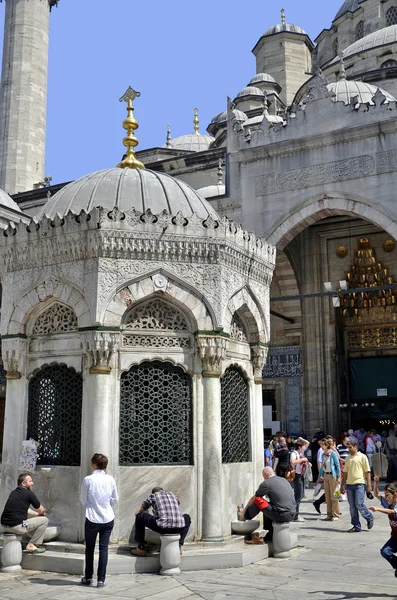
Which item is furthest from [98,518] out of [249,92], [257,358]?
[249,92]

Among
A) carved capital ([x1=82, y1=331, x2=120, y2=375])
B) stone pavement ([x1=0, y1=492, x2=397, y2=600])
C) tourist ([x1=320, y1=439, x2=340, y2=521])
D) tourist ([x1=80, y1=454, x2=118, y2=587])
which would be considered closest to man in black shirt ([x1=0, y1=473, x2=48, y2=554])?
stone pavement ([x1=0, y1=492, x2=397, y2=600])

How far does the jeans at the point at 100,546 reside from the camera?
4910mm

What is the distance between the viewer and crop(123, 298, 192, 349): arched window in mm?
6168

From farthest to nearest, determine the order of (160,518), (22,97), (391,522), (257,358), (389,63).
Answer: (22,97) < (389,63) < (257,358) < (160,518) < (391,522)

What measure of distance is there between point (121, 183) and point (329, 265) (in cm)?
1308

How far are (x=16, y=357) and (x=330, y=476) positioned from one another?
4915 millimetres

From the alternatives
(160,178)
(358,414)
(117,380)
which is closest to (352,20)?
(358,414)

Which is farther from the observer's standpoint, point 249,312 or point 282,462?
point 282,462

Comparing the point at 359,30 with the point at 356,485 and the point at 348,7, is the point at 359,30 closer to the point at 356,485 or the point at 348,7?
the point at 348,7

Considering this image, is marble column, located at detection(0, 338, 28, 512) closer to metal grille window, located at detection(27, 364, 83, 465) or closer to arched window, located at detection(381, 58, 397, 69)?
metal grille window, located at detection(27, 364, 83, 465)

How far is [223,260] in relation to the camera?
641 cm

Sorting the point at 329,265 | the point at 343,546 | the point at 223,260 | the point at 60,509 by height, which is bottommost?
the point at 343,546

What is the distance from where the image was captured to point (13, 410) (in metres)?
6.36

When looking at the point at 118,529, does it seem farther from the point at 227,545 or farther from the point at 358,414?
the point at 358,414
